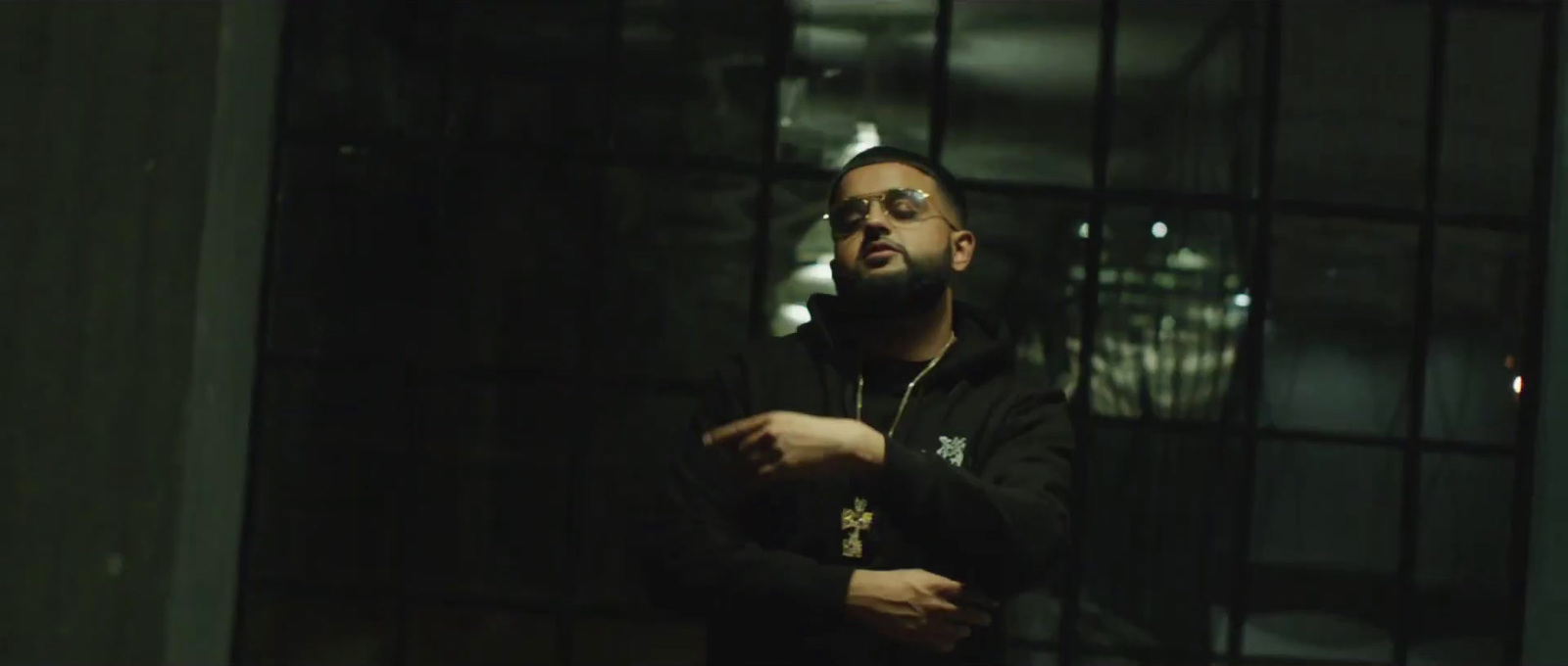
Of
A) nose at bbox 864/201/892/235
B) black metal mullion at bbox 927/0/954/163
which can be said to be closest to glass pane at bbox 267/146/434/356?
black metal mullion at bbox 927/0/954/163

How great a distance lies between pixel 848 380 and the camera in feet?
10.9

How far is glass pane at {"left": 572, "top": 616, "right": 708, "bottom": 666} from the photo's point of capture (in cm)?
460

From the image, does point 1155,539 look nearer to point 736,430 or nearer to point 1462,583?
point 1462,583

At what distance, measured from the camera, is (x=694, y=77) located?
4.64 metres

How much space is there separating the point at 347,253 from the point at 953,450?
7.63ft

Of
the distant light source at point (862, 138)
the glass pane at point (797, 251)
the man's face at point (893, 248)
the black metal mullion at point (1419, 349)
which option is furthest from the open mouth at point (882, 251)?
the black metal mullion at point (1419, 349)

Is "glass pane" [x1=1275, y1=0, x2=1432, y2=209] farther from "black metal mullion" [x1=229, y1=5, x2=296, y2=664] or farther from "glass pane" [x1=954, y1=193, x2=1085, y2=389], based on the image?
"black metal mullion" [x1=229, y1=5, x2=296, y2=664]

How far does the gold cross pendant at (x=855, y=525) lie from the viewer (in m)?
3.17

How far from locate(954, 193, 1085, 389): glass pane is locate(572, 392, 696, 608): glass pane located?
3.39 ft

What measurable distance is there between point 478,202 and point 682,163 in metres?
0.67

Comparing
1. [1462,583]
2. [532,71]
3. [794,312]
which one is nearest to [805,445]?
[794,312]

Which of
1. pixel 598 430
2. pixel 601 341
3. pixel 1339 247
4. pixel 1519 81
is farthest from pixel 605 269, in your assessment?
pixel 1519 81

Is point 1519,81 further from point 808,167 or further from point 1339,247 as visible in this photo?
point 808,167

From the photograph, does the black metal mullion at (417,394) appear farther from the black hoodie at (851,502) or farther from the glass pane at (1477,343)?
the glass pane at (1477,343)
